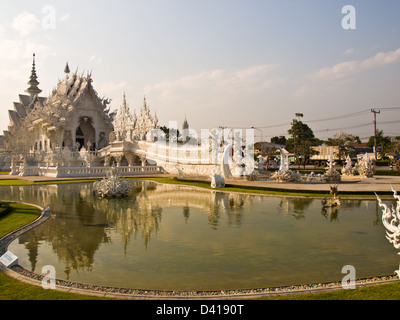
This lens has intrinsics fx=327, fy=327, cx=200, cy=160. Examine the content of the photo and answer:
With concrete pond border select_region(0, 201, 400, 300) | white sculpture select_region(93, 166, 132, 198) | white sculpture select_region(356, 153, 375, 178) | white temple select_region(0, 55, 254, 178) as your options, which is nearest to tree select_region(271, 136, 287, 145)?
white temple select_region(0, 55, 254, 178)

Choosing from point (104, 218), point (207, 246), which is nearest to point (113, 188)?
point (104, 218)

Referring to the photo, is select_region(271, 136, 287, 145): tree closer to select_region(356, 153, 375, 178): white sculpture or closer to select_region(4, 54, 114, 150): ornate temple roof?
select_region(4, 54, 114, 150): ornate temple roof

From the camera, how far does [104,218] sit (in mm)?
10445

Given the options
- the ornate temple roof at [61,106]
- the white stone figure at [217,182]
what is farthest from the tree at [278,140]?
the white stone figure at [217,182]

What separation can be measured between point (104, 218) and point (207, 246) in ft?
14.8

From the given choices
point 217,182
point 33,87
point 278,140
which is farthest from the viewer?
point 278,140

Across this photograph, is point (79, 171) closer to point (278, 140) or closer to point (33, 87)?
point (33, 87)

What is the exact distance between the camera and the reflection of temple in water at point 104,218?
728cm

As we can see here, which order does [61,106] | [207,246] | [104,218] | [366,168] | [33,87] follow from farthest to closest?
[33,87] < [61,106] < [366,168] < [104,218] < [207,246]

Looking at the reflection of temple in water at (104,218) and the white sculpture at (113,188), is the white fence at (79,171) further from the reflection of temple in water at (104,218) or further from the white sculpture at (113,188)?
the reflection of temple in water at (104,218)

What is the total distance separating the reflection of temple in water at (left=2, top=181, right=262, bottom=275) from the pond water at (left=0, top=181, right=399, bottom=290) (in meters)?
0.03

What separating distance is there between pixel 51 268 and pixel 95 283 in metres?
1.21
